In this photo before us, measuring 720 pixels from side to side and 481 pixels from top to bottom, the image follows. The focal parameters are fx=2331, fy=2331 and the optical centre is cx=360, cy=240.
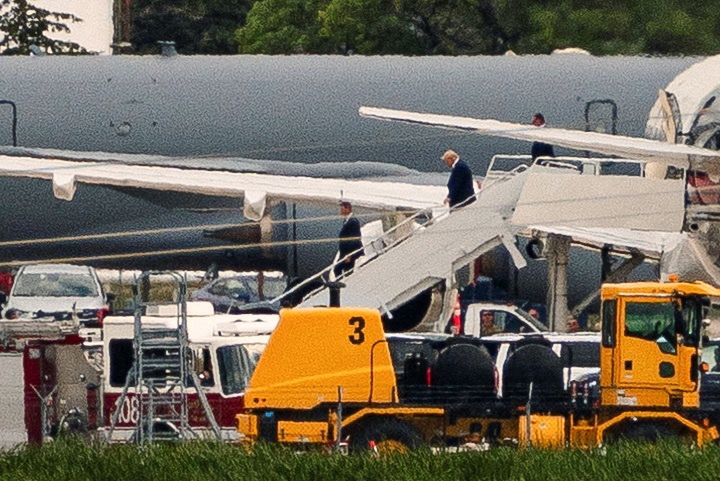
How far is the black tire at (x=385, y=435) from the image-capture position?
21.0 m

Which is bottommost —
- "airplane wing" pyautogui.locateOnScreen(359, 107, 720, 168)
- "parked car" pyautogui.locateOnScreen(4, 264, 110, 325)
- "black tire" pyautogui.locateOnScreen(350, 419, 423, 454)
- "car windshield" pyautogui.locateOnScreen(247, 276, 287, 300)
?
"car windshield" pyautogui.locateOnScreen(247, 276, 287, 300)

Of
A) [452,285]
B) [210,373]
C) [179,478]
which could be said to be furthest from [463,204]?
[179,478]

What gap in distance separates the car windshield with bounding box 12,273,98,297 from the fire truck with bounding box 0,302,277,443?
40.5 feet

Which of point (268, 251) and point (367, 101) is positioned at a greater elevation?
point (367, 101)

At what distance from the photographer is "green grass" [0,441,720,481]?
17.0 meters

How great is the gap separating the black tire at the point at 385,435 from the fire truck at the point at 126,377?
246 centimetres

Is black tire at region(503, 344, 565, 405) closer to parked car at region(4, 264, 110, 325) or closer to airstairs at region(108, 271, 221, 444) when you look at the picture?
airstairs at region(108, 271, 221, 444)

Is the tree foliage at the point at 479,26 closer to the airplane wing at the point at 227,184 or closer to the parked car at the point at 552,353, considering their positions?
the airplane wing at the point at 227,184

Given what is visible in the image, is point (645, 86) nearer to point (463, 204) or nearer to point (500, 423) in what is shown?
point (463, 204)

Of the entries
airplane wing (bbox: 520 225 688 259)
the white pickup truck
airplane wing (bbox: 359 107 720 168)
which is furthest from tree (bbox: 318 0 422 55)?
airplane wing (bbox: 359 107 720 168)

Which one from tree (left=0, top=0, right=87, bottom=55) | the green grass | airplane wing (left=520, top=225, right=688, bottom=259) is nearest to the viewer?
the green grass

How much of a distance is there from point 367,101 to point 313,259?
2703 millimetres

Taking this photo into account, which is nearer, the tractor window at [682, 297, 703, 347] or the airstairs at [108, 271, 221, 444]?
the tractor window at [682, 297, 703, 347]

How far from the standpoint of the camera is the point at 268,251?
1441 inches
